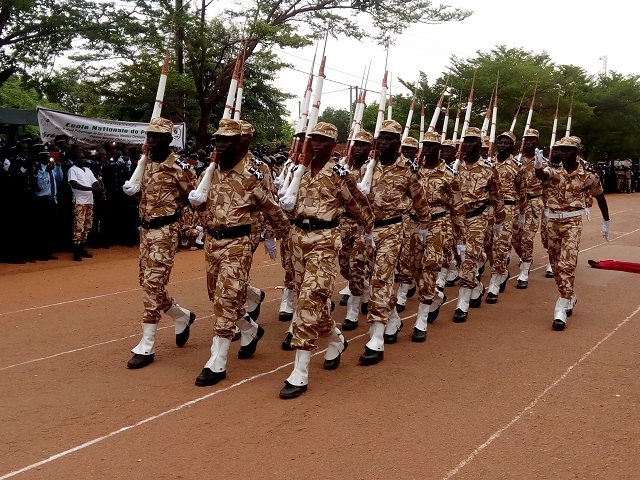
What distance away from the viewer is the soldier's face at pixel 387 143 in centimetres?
652

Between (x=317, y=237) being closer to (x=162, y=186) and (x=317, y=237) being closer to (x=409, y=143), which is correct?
(x=162, y=186)

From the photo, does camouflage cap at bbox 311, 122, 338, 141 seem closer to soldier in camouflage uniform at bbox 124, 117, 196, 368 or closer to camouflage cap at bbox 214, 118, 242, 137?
camouflage cap at bbox 214, 118, 242, 137

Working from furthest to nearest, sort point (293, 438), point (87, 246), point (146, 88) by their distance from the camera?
point (146, 88), point (87, 246), point (293, 438)

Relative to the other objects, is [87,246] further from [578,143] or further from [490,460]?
[490,460]

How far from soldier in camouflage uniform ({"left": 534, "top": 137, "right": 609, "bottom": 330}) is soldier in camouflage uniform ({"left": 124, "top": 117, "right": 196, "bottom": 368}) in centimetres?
424

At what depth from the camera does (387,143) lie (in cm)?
652

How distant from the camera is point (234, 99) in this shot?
19.7 feet

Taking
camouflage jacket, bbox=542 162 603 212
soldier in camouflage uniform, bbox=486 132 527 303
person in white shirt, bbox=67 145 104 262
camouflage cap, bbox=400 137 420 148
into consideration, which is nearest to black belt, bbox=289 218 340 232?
camouflage cap, bbox=400 137 420 148

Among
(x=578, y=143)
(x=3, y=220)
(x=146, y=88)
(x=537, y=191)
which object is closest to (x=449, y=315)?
(x=578, y=143)

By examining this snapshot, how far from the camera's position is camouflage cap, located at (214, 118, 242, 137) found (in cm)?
552

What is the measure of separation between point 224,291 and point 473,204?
4016 mm

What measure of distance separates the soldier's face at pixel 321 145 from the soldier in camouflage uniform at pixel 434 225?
1839mm

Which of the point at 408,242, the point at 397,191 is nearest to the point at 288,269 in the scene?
the point at 408,242

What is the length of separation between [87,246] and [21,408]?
880 cm
